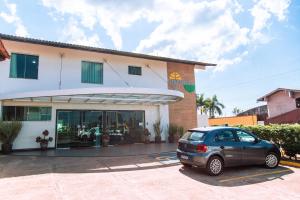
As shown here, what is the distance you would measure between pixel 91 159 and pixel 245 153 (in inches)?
260

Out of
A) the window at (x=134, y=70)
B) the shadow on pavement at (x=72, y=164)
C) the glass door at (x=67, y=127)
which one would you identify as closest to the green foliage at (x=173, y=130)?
the window at (x=134, y=70)

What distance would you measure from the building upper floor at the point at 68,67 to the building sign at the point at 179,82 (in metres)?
0.81

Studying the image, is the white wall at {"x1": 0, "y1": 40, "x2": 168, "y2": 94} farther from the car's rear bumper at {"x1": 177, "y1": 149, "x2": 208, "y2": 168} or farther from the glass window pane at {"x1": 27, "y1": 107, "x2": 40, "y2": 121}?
the car's rear bumper at {"x1": 177, "y1": 149, "x2": 208, "y2": 168}

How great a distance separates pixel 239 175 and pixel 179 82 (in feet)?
40.1

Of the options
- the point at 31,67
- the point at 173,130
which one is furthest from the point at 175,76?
the point at 31,67

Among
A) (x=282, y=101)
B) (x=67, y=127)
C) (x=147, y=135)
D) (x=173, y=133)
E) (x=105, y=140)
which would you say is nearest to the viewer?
(x=67, y=127)

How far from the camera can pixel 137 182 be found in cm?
697

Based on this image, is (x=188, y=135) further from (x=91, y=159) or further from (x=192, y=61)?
(x=192, y=61)

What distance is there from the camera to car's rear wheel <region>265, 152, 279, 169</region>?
852 cm

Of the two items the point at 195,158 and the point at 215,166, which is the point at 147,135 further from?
the point at 215,166

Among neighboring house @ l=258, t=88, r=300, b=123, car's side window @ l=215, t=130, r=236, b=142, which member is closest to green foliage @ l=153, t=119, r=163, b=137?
car's side window @ l=215, t=130, r=236, b=142

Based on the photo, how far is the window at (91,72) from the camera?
51.6 feet

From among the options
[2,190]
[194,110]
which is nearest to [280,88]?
[194,110]

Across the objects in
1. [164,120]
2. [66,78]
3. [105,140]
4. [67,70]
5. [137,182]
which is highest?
[67,70]
